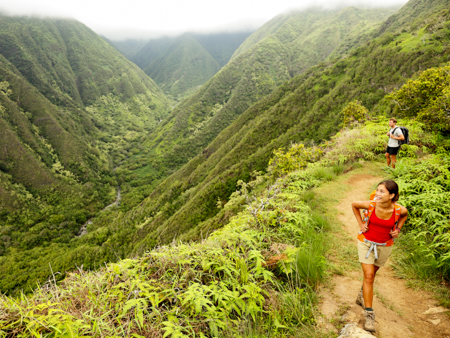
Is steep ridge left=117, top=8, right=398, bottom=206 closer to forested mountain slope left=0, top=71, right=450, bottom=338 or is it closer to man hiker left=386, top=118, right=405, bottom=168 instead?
man hiker left=386, top=118, right=405, bottom=168

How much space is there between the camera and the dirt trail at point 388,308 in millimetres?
3080

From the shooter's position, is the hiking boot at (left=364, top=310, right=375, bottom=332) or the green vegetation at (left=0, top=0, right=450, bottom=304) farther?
the green vegetation at (left=0, top=0, right=450, bottom=304)

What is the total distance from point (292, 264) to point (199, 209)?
40.7m

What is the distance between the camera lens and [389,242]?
11.7ft

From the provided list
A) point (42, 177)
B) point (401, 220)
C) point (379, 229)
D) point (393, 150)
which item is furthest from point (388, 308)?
point (42, 177)

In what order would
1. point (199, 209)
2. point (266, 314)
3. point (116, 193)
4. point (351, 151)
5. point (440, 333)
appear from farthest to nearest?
point (116, 193), point (199, 209), point (351, 151), point (266, 314), point (440, 333)

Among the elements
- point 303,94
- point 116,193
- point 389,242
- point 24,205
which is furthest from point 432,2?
point 24,205

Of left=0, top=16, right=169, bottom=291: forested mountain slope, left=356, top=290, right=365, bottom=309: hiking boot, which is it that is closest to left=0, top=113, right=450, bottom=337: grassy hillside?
left=356, top=290, right=365, bottom=309: hiking boot

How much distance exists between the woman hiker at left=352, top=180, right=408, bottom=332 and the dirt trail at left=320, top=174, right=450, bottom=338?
27cm

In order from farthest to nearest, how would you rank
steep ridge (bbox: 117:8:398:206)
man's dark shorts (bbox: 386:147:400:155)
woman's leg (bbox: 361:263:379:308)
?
steep ridge (bbox: 117:8:398:206) < man's dark shorts (bbox: 386:147:400:155) < woman's leg (bbox: 361:263:379:308)

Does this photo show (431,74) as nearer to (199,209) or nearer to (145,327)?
(145,327)

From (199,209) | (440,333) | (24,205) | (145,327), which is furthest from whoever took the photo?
(24,205)

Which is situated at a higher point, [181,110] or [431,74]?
[431,74]

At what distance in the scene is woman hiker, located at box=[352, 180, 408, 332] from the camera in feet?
11.3
